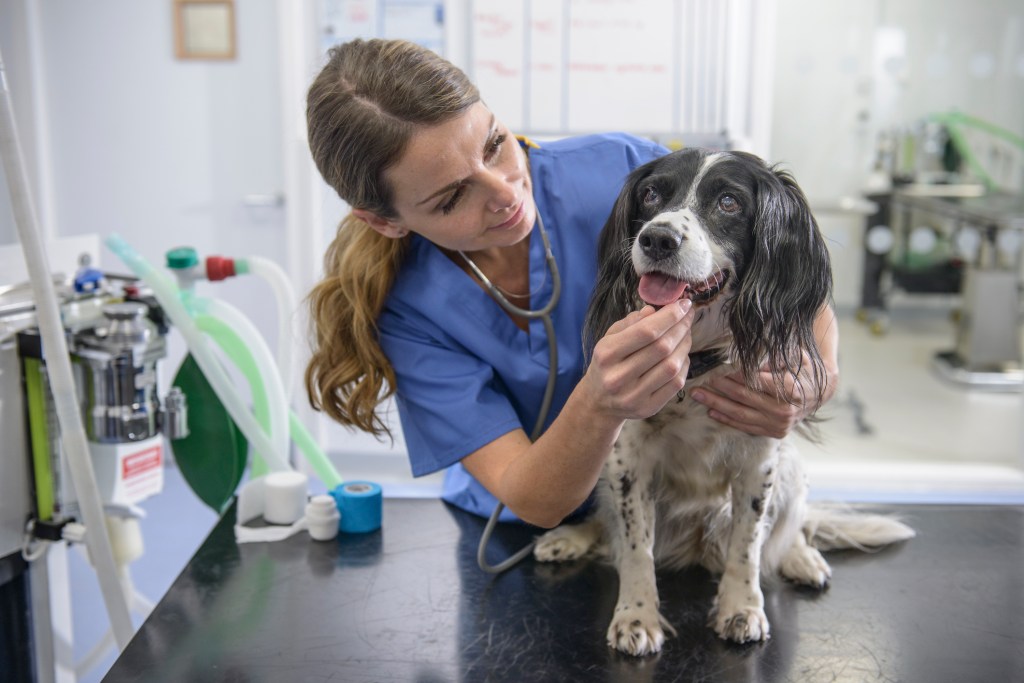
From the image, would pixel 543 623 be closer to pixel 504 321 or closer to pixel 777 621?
pixel 777 621

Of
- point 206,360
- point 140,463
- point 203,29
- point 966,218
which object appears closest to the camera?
point 206,360

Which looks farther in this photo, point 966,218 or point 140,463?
point 966,218

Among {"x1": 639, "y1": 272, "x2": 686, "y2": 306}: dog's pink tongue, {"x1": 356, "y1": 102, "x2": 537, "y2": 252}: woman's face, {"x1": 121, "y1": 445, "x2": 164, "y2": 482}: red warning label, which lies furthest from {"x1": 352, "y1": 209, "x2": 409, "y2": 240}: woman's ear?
{"x1": 121, "y1": 445, "x2": 164, "y2": 482}: red warning label

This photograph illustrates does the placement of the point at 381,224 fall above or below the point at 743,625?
above

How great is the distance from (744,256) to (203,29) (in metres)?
3.11

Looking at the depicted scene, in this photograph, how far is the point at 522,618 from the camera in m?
1.33

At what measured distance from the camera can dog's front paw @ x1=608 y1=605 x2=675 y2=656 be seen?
1240mm

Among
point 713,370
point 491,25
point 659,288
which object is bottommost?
point 713,370

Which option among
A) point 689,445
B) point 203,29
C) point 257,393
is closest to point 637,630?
point 689,445

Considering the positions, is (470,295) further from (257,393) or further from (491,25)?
(491,25)

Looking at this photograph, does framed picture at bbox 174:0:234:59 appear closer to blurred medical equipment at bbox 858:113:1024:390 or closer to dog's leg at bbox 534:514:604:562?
dog's leg at bbox 534:514:604:562

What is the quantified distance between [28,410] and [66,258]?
36 centimetres

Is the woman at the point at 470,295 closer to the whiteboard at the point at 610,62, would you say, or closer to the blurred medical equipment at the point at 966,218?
the whiteboard at the point at 610,62

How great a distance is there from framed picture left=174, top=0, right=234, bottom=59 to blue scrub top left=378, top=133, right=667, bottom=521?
2584mm
